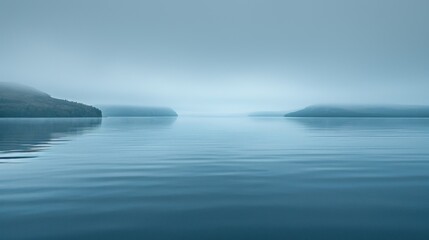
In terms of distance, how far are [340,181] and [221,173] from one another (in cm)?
644

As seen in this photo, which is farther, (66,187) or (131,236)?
(66,187)

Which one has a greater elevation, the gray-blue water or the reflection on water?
the reflection on water

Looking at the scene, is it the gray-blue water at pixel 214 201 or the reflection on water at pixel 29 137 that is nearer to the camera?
the gray-blue water at pixel 214 201

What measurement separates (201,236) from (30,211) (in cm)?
646

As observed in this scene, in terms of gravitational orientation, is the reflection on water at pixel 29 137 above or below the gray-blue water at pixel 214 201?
above

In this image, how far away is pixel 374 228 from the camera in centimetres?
874

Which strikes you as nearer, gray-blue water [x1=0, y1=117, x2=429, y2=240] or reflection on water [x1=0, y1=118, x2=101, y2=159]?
gray-blue water [x1=0, y1=117, x2=429, y2=240]

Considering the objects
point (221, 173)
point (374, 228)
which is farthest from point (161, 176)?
point (374, 228)

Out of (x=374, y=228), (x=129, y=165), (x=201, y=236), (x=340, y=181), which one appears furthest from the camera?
(x=129, y=165)

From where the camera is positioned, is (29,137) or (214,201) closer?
(214,201)

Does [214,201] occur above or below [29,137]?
below

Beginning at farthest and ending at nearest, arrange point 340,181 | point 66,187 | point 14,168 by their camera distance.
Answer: point 14,168 < point 340,181 < point 66,187

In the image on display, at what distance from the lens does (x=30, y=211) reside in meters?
10.4

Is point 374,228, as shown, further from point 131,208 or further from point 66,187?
point 66,187
